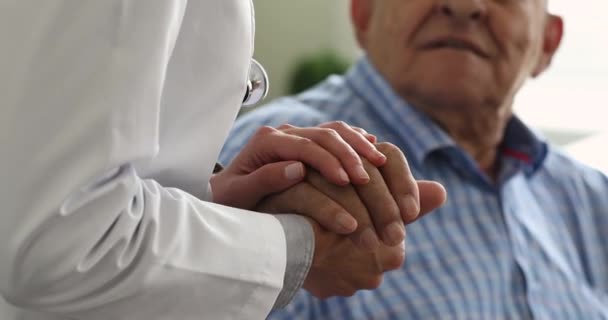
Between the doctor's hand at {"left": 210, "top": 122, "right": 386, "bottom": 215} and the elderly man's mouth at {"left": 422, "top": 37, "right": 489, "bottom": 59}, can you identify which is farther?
the elderly man's mouth at {"left": 422, "top": 37, "right": 489, "bottom": 59}

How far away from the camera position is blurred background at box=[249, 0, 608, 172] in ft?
9.19

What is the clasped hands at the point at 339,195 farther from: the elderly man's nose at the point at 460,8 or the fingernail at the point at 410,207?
the elderly man's nose at the point at 460,8

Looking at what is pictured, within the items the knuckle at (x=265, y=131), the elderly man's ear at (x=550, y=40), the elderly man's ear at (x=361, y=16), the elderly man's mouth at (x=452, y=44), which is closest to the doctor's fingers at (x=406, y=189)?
the knuckle at (x=265, y=131)

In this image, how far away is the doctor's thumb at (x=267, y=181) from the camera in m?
0.83

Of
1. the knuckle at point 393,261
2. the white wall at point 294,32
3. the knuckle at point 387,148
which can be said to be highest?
the knuckle at point 387,148

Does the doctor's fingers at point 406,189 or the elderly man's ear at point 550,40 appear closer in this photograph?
the doctor's fingers at point 406,189

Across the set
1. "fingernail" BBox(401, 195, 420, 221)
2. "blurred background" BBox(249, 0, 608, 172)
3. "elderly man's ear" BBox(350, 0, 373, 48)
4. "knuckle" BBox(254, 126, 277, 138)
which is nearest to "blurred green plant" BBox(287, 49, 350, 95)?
"blurred background" BBox(249, 0, 608, 172)

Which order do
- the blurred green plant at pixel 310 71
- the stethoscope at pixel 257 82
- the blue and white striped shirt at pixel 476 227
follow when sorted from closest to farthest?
the stethoscope at pixel 257 82 → the blue and white striped shirt at pixel 476 227 → the blurred green plant at pixel 310 71

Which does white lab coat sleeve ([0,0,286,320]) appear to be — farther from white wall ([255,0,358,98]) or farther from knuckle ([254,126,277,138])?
white wall ([255,0,358,98])

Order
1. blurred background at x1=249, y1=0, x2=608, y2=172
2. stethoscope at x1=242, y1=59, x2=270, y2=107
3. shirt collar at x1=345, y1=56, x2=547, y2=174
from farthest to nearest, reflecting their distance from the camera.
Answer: blurred background at x1=249, y1=0, x2=608, y2=172 → shirt collar at x1=345, y1=56, x2=547, y2=174 → stethoscope at x1=242, y1=59, x2=270, y2=107

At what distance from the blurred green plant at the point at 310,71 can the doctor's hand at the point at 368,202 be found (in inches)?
82.1

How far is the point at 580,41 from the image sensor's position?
9.39 feet

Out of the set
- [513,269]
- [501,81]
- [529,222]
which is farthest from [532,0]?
[513,269]

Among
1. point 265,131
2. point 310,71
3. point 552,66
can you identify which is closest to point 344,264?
point 265,131
